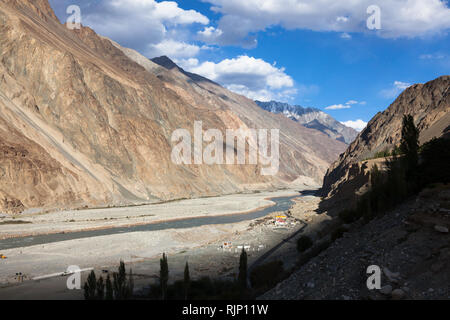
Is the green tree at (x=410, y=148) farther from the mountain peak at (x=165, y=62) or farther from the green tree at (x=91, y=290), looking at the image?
the mountain peak at (x=165, y=62)

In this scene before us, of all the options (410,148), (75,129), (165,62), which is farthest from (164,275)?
(165,62)

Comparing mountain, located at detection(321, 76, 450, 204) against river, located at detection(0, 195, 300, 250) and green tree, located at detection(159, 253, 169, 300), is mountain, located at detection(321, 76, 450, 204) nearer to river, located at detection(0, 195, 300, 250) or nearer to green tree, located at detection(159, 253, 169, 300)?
river, located at detection(0, 195, 300, 250)

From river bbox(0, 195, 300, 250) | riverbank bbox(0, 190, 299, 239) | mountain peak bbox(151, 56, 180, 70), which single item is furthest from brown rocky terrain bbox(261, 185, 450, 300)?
mountain peak bbox(151, 56, 180, 70)

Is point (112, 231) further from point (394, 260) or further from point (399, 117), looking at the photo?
point (399, 117)

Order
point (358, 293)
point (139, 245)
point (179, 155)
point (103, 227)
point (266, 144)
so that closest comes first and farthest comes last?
point (358, 293), point (139, 245), point (103, 227), point (179, 155), point (266, 144)

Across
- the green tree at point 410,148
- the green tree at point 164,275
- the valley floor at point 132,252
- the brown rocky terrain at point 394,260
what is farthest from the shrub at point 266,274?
the green tree at point 410,148

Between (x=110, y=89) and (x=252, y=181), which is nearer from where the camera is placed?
(x=110, y=89)

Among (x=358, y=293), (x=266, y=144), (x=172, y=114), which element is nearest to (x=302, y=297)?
(x=358, y=293)
